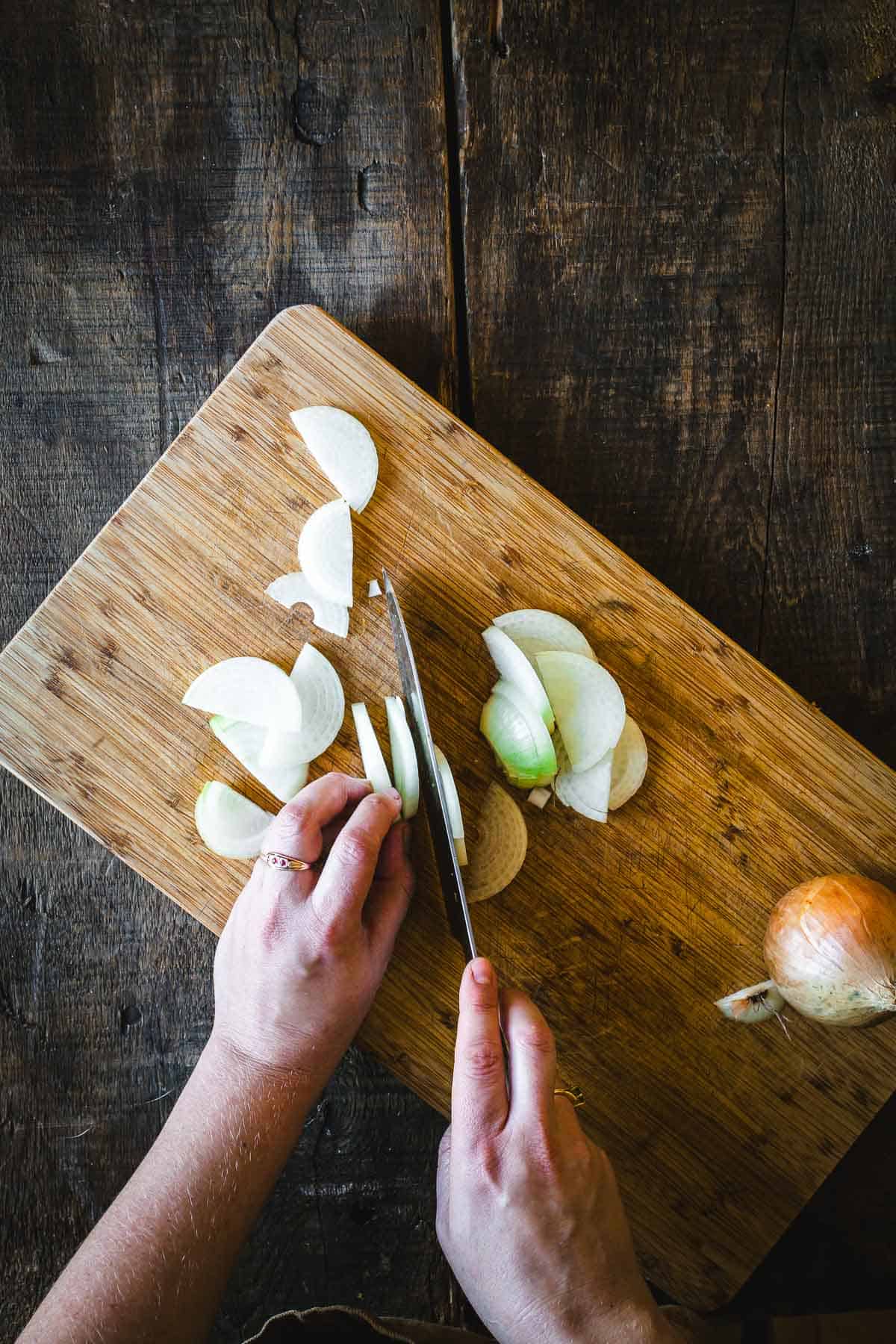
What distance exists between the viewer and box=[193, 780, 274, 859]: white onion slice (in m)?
1.32

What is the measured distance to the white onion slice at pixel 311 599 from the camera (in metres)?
1.36

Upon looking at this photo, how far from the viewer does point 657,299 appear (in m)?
1.53

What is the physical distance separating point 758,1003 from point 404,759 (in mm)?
663

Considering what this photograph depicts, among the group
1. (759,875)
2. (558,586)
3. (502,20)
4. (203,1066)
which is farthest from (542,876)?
(502,20)

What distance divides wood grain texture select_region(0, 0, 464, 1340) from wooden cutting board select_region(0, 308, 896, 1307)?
20 cm

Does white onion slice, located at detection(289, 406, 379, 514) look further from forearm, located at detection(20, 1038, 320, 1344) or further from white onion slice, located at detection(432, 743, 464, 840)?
forearm, located at detection(20, 1038, 320, 1344)

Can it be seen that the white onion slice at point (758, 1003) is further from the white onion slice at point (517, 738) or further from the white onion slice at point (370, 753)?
the white onion slice at point (370, 753)

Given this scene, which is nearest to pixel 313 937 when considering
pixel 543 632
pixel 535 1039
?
pixel 535 1039

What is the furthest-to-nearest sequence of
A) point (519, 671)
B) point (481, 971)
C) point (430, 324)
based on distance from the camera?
1. point (430, 324)
2. point (519, 671)
3. point (481, 971)

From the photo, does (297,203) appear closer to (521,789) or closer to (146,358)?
(146,358)

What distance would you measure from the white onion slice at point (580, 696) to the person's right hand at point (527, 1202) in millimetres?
391

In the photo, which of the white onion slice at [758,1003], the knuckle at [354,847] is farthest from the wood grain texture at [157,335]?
the white onion slice at [758,1003]

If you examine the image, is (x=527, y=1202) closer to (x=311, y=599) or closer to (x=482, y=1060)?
(x=482, y=1060)

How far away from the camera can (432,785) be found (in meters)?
1.25
